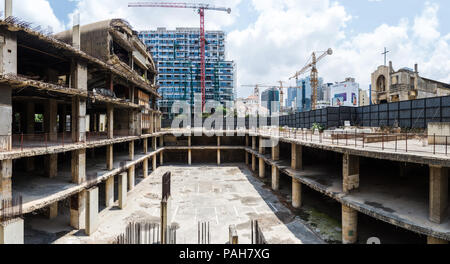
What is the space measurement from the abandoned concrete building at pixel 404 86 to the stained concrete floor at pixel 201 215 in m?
36.2

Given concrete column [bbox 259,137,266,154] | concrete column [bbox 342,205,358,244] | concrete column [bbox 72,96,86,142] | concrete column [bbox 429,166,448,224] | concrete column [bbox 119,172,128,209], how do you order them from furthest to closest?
1. concrete column [bbox 259,137,266,154]
2. concrete column [bbox 119,172,128,209]
3. concrete column [bbox 72,96,86,142]
4. concrete column [bbox 342,205,358,244]
5. concrete column [bbox 429,166,448,224]

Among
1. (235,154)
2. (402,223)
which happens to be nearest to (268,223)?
(402,223)

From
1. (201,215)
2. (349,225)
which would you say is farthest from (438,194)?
(201,215)

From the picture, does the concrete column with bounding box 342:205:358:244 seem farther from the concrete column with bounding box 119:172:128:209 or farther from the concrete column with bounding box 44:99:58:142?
the concrete column with bounding box 44:99:58:142

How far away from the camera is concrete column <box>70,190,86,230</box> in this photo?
55.7 ft

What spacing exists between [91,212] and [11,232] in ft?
18.7

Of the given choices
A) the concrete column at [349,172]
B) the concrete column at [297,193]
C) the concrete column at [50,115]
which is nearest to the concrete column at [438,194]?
the concrete column at [349,172]

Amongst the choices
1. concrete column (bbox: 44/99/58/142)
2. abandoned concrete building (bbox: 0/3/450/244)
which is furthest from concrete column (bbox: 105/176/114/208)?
concrete column (bbox: 44/99/58/142)

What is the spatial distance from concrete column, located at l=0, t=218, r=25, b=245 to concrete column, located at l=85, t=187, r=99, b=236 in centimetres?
509

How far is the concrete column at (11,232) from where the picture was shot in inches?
409

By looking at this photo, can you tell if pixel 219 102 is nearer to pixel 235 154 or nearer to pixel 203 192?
pixel 235 154

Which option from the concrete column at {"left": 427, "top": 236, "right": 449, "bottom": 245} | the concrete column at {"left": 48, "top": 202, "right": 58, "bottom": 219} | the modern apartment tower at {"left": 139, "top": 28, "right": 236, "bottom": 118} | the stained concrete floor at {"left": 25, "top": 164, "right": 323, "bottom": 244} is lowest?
the stained concrete floor at {"left": 25, "top": 164, "right": 323, "bottom": 244}
